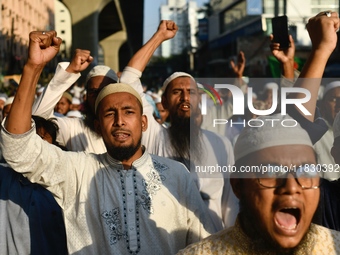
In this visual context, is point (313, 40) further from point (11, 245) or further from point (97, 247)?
point (11, 245)

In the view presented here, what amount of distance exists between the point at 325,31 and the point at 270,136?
3.48 ft

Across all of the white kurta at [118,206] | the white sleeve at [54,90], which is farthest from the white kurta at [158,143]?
the white kurta at [118,206]

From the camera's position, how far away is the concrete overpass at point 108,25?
2728 cm

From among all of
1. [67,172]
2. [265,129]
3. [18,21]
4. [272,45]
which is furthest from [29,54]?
[18,21]

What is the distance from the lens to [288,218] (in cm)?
233

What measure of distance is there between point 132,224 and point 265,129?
41.7 inches

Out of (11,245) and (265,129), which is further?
(11,245)

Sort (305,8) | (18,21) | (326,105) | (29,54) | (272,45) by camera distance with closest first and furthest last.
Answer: (29,54) < (272,45) < (326,105) < (18,21) < (305,8)

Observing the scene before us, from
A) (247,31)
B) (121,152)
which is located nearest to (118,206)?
(121,152)

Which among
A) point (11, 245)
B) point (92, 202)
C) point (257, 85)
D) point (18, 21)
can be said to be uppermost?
point (18, 21)

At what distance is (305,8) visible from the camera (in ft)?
189

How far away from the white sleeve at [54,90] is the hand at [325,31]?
1.55m

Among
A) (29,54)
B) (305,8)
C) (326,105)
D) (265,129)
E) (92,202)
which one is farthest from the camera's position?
(305,8)

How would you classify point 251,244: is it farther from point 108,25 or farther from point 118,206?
point 108,25
